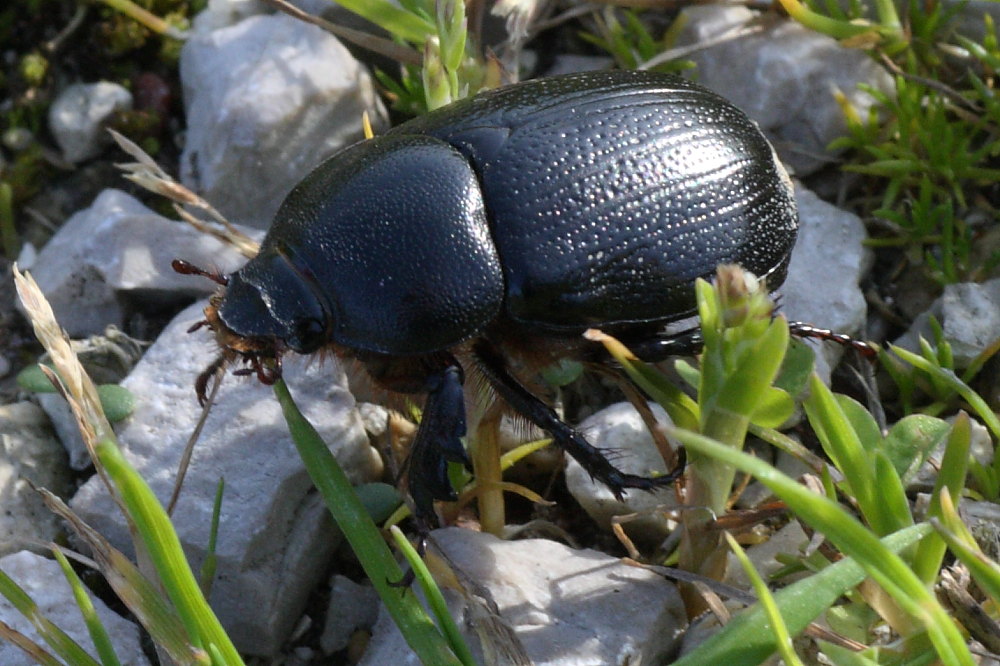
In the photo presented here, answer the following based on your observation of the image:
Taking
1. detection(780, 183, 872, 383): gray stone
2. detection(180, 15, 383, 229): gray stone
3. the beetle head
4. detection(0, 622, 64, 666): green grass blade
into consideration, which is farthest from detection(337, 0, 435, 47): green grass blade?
detection(0, 622, 64, 666): green grass blade

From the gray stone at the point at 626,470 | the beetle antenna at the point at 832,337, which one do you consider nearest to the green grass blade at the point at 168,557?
the gray stone at the point at 626,470

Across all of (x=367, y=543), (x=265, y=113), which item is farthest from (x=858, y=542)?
(x=265, y=113)

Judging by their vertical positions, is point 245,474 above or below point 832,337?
below

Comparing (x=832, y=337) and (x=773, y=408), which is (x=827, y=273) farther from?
(x=773, y=408)

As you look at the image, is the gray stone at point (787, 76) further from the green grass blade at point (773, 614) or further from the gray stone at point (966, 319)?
the green grass blade at point (773, 614)

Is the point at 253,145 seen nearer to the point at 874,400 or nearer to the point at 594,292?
the point at 594,292

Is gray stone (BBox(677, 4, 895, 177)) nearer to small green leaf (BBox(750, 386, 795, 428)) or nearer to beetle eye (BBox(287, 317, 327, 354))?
small green leaf (BBox(750, 386, 795, 428))

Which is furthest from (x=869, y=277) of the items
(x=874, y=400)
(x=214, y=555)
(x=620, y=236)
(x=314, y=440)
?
(x=214, y=555)
